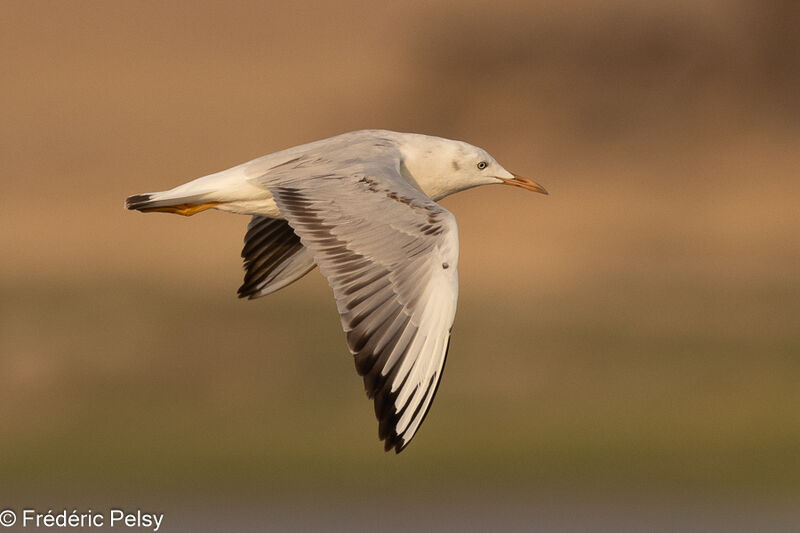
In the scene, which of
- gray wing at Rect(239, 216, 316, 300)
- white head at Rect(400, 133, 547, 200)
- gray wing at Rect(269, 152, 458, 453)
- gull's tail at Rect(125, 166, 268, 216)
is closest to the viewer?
gray wing at Rect(269, 152, 458, 453)

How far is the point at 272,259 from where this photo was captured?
778cm

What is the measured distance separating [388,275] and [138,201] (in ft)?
5.83

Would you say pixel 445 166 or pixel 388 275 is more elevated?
pixel 445 166

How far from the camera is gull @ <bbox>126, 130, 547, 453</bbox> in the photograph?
18.9 feet

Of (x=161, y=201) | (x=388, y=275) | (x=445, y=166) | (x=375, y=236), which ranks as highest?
(x=445, y=166)

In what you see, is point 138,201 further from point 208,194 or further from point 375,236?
point 375,236

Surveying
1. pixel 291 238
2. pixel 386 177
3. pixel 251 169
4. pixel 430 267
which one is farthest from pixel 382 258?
pixel 291 238

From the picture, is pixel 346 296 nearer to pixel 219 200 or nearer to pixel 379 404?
pixel 379 404

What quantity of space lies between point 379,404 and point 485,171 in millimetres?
2395

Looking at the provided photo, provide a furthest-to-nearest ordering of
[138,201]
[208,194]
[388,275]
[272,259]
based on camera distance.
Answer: [272,259]
[138,201]
[208,194]
[388,275]

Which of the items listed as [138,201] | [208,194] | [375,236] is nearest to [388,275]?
[375,236]

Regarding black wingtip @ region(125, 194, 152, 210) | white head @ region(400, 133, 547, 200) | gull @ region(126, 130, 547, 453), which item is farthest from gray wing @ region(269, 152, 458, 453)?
black wingtip @ region(125, 194, 152, 210)

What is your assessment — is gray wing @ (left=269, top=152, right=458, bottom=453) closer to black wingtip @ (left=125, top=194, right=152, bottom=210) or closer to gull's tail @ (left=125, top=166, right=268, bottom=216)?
gull's tail @ (left=125, top=166, right=268, bottom=216)

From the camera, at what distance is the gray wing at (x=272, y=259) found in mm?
7750
